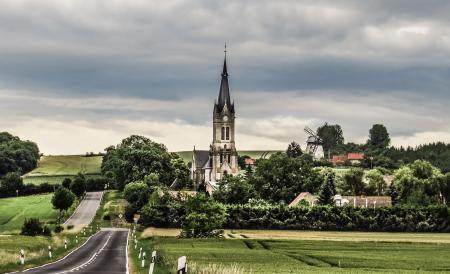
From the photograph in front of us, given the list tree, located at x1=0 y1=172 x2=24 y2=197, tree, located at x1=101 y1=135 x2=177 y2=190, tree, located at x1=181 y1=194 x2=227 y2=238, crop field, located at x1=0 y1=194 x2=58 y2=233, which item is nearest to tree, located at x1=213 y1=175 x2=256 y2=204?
crop field, located at x1=0 y1=194 x2=58 y2=233

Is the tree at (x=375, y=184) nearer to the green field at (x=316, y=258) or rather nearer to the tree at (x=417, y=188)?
the tree at (x=417, y=188)

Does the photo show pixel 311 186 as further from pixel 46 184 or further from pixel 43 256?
pixel 43 256

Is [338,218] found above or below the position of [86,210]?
below

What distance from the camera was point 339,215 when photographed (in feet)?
388

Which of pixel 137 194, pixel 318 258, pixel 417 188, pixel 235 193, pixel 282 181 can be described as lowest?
pixel 318 258

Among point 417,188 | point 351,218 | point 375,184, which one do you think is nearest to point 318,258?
point 351,218

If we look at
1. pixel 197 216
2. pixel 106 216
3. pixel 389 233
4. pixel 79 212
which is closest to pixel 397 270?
pixel 197 216

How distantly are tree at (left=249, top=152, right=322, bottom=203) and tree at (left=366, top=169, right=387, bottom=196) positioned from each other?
23190 millimetres

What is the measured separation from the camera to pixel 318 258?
60.4 meters

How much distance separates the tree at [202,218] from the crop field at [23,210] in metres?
39.3

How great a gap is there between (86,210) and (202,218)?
224ft

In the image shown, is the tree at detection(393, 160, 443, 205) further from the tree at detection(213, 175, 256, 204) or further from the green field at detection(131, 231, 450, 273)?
the green field at detection(131, 231, 450, 273)

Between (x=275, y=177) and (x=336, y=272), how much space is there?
115 meters

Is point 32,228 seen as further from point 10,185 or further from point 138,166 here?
point 10,185
